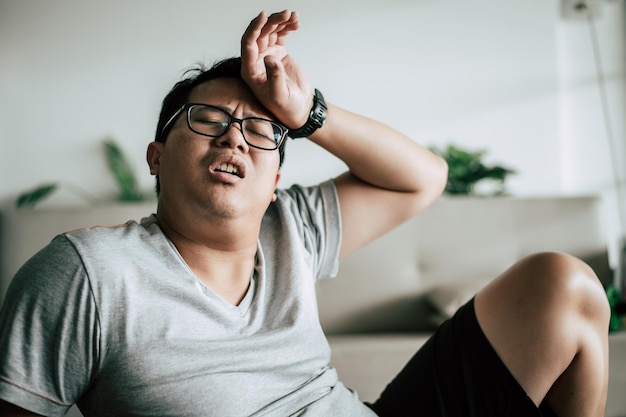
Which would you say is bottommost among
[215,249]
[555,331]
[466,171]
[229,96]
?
[466,171]

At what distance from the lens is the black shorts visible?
1.05m

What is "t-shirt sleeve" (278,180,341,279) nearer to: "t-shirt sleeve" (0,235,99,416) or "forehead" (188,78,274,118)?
"forehead" (188,78,274,118)

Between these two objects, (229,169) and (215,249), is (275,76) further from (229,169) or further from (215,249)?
(215,249)

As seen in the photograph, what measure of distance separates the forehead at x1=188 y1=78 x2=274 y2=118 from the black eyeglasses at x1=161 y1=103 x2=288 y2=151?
18mm

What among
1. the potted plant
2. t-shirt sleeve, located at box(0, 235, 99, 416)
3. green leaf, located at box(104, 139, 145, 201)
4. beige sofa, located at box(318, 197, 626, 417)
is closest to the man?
t-shirt sleeve, located at box(0, 235, 99, 416)

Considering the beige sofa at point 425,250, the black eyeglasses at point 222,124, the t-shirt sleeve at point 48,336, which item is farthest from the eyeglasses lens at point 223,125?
the beige sofa at point 425,250

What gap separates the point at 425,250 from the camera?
2.42m

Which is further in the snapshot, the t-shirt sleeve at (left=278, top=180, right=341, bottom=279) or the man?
the t-shirt sleeve at (left=278, top=180, right=341, bottom=279)

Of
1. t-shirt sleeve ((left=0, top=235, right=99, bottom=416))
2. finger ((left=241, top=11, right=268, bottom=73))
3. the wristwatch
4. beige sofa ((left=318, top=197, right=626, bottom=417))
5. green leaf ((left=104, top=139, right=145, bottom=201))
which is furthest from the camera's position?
green leaf ((left=104, top=139, right=145, bottom=201))

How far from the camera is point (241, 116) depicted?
1064mm

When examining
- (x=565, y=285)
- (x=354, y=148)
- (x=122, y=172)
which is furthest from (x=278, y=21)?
(x=122, y=172)

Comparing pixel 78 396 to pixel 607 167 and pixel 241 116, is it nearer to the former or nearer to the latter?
pixel 241 116

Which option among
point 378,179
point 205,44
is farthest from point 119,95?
point 378,179

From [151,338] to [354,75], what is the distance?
2.98 meters
